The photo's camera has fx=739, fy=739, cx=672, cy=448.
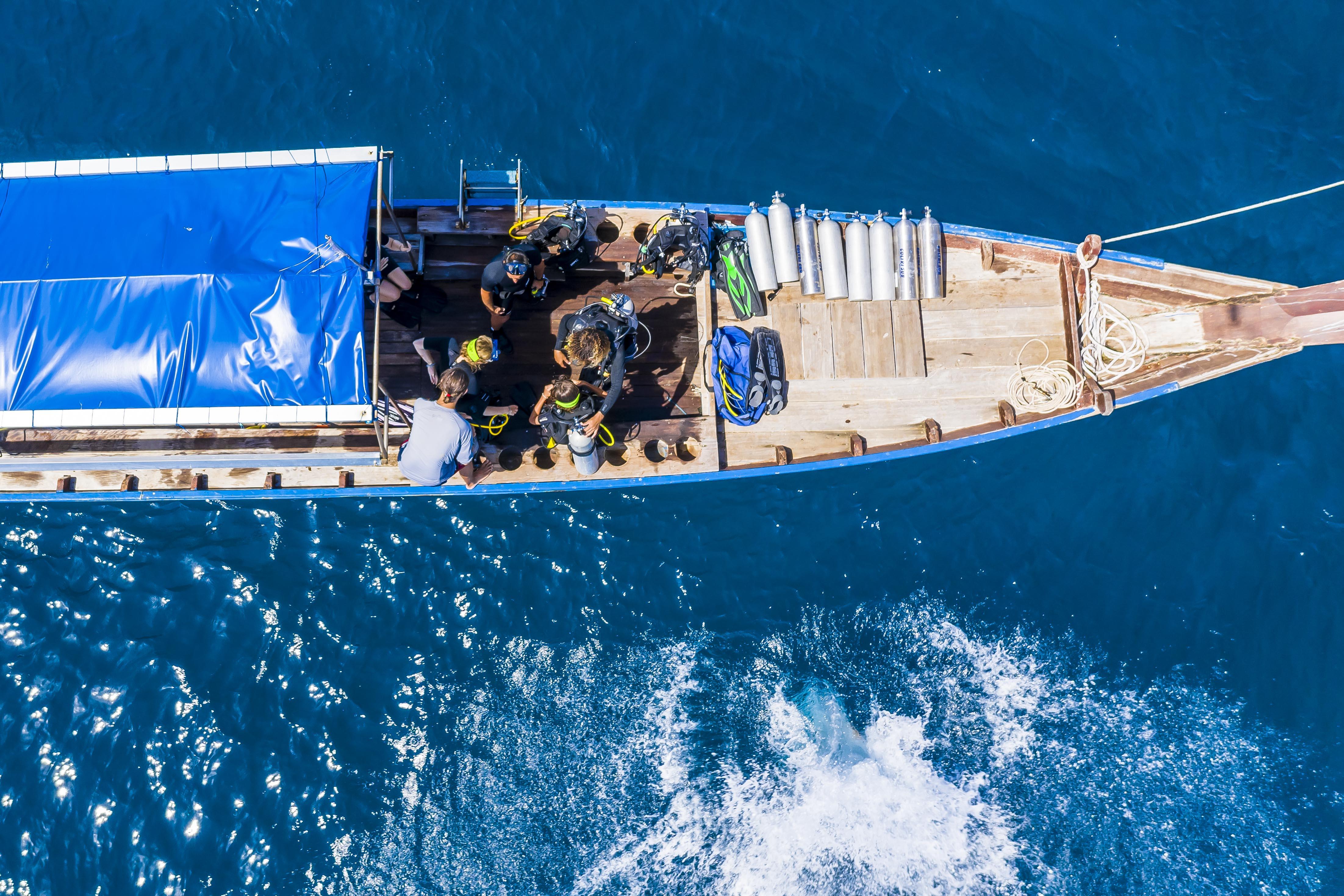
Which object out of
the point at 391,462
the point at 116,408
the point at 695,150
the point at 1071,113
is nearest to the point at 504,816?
the point at 391,462

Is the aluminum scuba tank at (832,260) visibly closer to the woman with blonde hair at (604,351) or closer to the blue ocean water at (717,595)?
the blue ocean water at (717,595)

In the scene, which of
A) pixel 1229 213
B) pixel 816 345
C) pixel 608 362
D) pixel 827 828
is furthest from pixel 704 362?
pixel 1229 213

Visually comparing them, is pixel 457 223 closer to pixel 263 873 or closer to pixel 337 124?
pixel 337 124

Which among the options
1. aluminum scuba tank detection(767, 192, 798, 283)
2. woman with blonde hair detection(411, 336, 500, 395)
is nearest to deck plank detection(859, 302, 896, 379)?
aluminum scuba tank detection(767, 192, 798, 283)

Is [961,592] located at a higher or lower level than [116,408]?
lower

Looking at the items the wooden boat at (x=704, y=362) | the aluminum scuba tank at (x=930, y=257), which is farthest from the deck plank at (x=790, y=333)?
the aluminum scuba tank at (x=930, y=257)

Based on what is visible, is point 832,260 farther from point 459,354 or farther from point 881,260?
point 459,354
